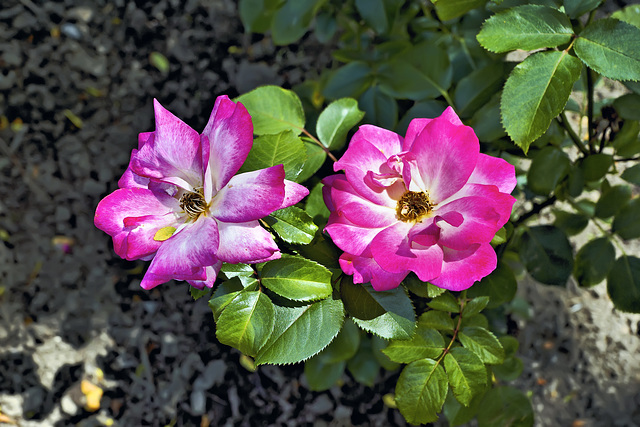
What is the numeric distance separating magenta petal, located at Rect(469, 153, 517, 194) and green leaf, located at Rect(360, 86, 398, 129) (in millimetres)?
491

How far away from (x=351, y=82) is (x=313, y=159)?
18.7 inches

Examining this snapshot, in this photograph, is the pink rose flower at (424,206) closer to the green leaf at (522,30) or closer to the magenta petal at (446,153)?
the magenta petal at (446,153)

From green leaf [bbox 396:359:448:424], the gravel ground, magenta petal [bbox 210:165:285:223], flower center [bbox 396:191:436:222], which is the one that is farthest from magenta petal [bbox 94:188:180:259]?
the gravel ground

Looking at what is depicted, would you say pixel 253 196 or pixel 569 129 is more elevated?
pixel 253 196

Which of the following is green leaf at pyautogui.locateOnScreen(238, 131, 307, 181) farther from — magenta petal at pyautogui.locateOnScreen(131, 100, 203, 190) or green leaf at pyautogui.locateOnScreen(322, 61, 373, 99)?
green leaf at pyautogui.locateOnScreen(322, 61, 373, 99)

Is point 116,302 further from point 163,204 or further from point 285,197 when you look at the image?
point 285,197

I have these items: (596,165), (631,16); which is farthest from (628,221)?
(631,16)

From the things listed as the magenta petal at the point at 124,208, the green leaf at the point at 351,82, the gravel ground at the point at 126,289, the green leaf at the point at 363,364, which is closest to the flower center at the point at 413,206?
the magenta petal at the point at 124,208

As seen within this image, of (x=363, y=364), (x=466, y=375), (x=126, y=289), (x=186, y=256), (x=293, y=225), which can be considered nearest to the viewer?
(x=186, y=256)

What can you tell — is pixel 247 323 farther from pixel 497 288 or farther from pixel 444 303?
pixel 497 288

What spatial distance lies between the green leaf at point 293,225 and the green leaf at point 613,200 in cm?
81

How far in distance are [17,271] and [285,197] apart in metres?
1.75

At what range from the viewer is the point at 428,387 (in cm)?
78

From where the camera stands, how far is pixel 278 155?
0.71 meters
